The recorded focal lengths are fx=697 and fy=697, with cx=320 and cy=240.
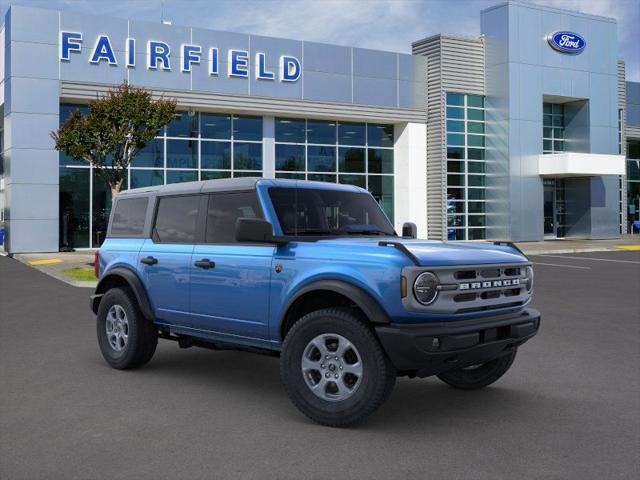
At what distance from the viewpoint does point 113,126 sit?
18.5m

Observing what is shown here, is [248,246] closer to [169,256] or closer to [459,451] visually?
[169,256]

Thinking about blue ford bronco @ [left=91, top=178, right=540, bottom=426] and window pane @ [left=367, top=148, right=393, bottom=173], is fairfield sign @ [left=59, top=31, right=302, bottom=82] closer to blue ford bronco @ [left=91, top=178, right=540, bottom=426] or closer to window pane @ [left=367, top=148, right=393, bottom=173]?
window pane @ [left=367, top=148, right=393, bottom=173]

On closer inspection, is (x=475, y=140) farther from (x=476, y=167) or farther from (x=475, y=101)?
(x=475, y=101)

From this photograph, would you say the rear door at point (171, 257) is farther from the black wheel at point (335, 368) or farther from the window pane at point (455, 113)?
the window pane at point (455, 113)

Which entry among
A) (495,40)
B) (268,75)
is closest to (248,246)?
(268,75)

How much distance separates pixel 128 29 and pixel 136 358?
22157 millimetres

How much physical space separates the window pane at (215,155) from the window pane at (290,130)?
2.47 m

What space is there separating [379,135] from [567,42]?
10.4 metres

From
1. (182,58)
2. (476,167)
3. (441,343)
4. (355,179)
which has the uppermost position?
(182,58)

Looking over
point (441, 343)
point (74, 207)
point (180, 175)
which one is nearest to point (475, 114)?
point (180, 175)

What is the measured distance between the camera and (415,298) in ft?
15.8

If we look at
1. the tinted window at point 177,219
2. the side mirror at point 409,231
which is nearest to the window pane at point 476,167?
the side mirror at point 409,231

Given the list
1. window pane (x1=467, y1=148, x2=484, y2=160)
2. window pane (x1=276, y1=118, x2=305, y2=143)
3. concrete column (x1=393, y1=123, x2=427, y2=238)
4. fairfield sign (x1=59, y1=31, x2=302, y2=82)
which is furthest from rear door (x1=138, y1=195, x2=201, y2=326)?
window pane (x1=467, y1=148, x2=484, y2=160)

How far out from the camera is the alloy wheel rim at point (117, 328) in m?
7.00
